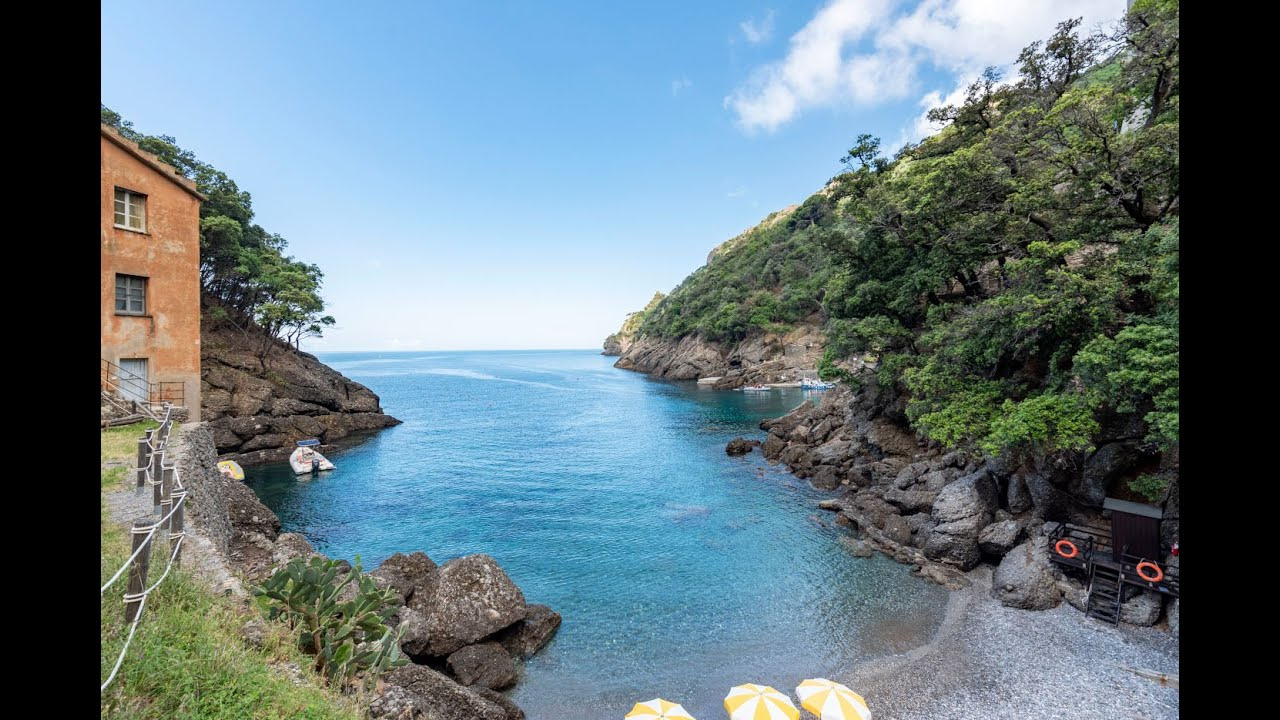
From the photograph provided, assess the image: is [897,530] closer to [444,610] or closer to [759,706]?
[759,706]

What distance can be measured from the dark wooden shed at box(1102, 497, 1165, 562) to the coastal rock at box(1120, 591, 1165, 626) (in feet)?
3.00

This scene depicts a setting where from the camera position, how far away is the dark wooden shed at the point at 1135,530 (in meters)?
13.1

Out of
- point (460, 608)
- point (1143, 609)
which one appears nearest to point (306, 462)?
point (460, 608)

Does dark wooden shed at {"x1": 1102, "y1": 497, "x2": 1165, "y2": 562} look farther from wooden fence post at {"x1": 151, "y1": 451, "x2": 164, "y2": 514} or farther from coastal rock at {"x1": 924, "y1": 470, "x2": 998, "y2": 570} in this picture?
wooden fence post at {"x1": 151, "y1": 451, "x2": 164, "y2": 514}

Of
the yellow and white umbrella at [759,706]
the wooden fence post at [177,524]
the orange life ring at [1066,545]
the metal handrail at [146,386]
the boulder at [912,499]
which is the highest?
the metal handrail at [146,386]

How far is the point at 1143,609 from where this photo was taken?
12.6m

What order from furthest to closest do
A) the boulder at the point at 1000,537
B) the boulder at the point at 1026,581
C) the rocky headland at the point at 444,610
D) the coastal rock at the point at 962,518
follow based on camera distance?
the coastal rock at the point at 962,518 → the boulder at the point at 1000,537 → the boulder at the point at 1026,581 → the rocky headland at the point at 444,610

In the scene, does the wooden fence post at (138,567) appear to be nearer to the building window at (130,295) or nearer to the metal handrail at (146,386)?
the metal handrail at (146,386)

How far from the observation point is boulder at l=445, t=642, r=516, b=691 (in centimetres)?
1149

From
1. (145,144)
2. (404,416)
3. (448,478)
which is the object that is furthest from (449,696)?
(404,416)

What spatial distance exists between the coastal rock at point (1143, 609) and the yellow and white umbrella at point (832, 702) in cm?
809

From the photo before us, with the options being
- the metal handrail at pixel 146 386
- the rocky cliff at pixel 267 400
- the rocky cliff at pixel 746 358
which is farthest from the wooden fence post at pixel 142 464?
the rocky cliff at pixel 746 358

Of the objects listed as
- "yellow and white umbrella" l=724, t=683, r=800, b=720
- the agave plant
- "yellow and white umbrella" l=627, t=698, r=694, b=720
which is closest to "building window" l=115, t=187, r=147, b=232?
the agave plant
